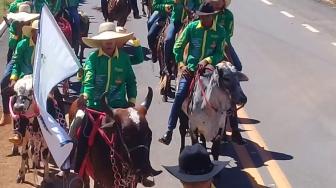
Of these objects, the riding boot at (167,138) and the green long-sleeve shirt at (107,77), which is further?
the riding boot at (167,138)

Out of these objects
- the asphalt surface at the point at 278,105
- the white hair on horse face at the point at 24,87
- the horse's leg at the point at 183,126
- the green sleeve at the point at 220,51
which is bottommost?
the asphalt surface at the point at 278,105

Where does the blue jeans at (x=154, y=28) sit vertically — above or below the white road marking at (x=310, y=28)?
above

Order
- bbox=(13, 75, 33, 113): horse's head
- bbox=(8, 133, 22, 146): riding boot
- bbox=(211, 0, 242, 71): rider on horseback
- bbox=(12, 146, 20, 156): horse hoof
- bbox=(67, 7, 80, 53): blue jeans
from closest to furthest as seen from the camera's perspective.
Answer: bbox=(13, 75, 33, 113): horse's head < bbox=(8, 133, 22, 146): riding boot < bbox=(12, 146, 20, 156): horse hoof < bbox=(211, 0, 242, 71): rider on horseback < bbox=(67, 7, 80, 53): blue jeans

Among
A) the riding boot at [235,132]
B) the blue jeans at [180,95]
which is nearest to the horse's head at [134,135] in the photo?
the blue jeans at [180,95]

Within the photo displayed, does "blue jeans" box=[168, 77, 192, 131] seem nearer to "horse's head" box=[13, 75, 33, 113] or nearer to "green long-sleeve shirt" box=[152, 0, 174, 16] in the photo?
"horse's head" box=[13, 75, 33, 113]

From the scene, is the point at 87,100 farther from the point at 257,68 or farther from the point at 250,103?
the point at 257,68

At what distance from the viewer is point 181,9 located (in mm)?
16172

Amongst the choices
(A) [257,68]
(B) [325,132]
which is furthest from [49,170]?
(A) [257,68]

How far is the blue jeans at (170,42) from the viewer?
52.0ft

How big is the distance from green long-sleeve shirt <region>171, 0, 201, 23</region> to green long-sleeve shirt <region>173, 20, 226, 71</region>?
12.3ft

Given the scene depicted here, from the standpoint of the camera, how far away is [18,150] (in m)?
Answer: 13.1

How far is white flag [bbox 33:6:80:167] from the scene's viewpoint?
7383 millimetres

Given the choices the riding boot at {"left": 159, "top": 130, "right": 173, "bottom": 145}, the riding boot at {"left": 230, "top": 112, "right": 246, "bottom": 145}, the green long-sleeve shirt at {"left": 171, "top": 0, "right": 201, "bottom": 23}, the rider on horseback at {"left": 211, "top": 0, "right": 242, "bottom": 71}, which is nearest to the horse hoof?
the riding boot at {"left": 159, "top": 130, "right": 173, "bottom": 145}

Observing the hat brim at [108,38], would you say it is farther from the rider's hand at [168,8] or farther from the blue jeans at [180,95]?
the rider's hand at [168,8]
